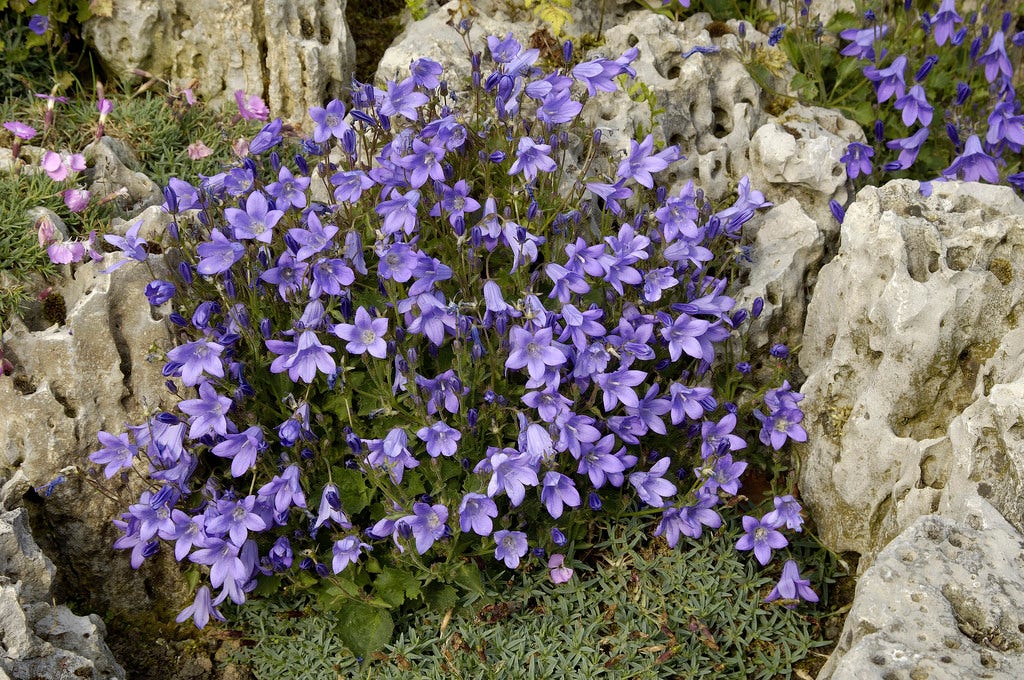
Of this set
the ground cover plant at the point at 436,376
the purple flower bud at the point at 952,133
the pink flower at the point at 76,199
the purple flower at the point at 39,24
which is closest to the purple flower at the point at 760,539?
the ground cover plant at the point at 436,376

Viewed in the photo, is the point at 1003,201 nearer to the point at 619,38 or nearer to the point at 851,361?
the point at 851,361

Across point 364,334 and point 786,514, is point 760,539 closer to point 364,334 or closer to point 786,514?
point 786,514

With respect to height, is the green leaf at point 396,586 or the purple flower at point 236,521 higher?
the purple flower at point 236,521

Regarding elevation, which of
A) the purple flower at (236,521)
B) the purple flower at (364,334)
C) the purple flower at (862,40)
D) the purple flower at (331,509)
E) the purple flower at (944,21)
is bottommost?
the purple flower at (236,521)

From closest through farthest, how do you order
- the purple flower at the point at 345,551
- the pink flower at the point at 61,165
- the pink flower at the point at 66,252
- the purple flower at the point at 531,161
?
the purple flower at the point at 345,551 < the purple flower at the point at 531,161 < the pink flower at the point at 66,252 < the pink flower at the point at 61,165

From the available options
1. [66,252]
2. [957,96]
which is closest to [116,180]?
[66,252]

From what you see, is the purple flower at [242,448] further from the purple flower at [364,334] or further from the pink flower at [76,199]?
the pink flower at [76,199]

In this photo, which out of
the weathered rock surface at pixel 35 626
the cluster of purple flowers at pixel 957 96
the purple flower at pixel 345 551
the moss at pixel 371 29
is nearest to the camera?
the weathered rock surface at pixel 35 626
